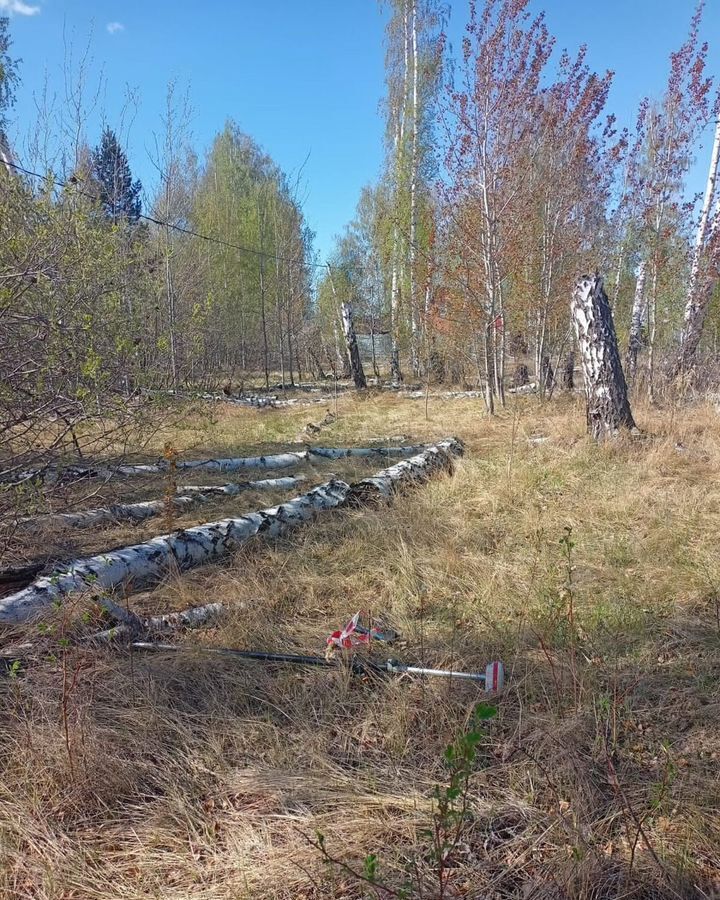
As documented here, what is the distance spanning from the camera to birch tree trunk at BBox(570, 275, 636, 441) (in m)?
5.94

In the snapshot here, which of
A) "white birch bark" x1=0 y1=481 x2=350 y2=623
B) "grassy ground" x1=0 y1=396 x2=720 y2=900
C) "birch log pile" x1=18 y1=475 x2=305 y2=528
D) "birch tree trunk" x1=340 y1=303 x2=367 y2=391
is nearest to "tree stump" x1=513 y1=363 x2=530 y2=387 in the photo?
"birch tree trunk" x1=340 y1=303 x2=367 y2=391

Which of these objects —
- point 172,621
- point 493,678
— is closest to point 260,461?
point 172,621

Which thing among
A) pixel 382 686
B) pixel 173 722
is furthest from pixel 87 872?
pixel 382 686

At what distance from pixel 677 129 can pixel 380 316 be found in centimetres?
999

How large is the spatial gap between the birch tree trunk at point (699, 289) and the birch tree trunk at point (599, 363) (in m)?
3.71

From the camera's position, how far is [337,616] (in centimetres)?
284

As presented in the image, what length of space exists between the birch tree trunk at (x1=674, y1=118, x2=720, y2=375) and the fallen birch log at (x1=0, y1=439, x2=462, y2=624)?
6.56 meters

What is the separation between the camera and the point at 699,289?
9.23 meters

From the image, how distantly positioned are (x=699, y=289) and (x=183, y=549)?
32.8 feet

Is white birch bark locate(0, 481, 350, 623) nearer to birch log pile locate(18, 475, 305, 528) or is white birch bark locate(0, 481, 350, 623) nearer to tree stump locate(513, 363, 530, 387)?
birch log pile locate(18, 475, 305, 528)

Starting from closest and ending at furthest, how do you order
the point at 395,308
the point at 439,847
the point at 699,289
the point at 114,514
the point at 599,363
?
the point at 439,847, the point at 114,514, the point at 599,363, the point at 699,289, the point at 395,308

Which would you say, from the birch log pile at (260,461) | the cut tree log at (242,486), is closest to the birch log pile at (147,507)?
the cut tree log at (242,486)

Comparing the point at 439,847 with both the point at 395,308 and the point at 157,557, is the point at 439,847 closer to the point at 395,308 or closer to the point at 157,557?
the point at 157,557

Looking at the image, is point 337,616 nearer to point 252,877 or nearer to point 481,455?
point 252,877
